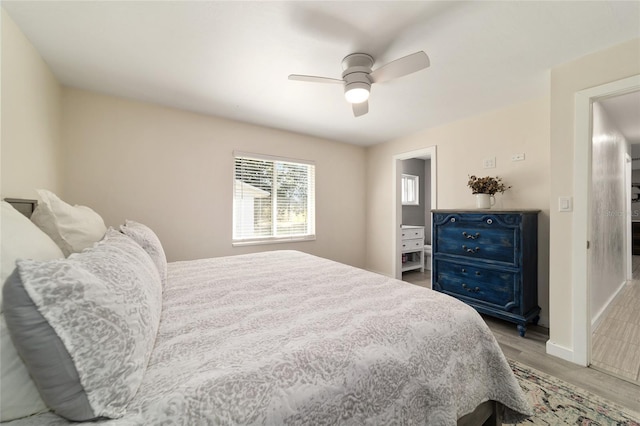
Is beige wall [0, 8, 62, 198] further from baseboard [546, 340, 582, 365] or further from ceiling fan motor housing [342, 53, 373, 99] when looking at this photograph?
baseboard [546, 340, 582, 365]

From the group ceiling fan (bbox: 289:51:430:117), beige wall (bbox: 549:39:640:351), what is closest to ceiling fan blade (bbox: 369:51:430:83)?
ceiling fan (bbox: 289:51:430:117)

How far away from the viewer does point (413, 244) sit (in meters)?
4.82

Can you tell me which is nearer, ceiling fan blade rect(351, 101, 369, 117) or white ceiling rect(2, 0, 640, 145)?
Result: white ceiling rect(2, 0, 640, 145)

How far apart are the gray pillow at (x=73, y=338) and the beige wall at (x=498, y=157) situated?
11.4ft

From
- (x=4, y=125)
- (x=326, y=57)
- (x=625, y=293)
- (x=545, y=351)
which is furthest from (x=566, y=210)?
(x=4, y=125)

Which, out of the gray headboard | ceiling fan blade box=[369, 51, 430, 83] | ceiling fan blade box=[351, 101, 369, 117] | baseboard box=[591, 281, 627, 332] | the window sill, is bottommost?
baseboard box=[591, 281, 627, 332]

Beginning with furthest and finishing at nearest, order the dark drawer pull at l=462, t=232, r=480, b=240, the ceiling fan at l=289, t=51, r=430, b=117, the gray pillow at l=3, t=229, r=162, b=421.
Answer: the dark drawer pull at l=462, t=232, r=480, b=240 < the ceiling fan at l=289, t=51, r=430, b=117 < the gray pillow at l=3, t=229, r=162, b=421

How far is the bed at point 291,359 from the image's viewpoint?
0.62m

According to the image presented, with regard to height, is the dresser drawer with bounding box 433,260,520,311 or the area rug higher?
the dresser drawer with bounding box 433,260,520,311

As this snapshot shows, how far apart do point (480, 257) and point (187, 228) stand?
3.42 metres

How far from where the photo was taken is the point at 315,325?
1.04 m

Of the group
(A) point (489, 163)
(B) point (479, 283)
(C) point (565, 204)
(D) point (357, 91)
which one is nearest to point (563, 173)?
(C) point (565, 204)

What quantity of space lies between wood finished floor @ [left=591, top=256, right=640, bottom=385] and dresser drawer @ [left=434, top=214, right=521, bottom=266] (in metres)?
0.91

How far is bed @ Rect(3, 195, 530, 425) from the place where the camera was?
0.62 m
